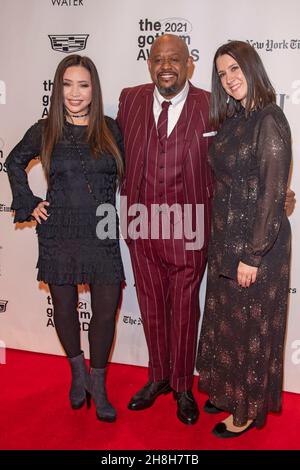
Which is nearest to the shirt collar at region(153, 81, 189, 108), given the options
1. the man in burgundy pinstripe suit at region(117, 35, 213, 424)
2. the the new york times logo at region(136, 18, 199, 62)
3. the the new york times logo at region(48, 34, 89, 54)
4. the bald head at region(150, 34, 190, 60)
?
the man in burgundy pinstripe suit at region(117, 35, 213, 424)

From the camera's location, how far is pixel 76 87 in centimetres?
239

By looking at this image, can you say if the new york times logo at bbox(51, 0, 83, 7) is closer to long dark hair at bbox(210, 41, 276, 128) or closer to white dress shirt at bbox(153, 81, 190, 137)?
white dress shirt at bbox(153, 81, 190, 137)

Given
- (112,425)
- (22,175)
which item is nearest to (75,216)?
(22,175)

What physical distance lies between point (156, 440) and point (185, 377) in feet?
1.23

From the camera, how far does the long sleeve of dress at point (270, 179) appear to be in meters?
2.02

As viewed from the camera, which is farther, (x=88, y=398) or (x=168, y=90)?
Answer: (x=88, y=398)

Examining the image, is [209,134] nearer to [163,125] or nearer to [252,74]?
[163,125]

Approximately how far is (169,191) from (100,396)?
1134 mm

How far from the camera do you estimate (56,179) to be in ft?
8.09

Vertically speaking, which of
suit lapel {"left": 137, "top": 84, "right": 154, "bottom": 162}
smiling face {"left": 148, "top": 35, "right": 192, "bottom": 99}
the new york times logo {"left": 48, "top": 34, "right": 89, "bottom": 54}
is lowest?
suit lapel {"left": 137, "top": 84, "right": 154, "bottom": 162}

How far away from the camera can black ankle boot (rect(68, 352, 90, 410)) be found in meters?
2.67

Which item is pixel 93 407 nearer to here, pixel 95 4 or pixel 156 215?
pixel 156 215

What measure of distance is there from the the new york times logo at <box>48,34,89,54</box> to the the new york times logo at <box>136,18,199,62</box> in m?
0.36
